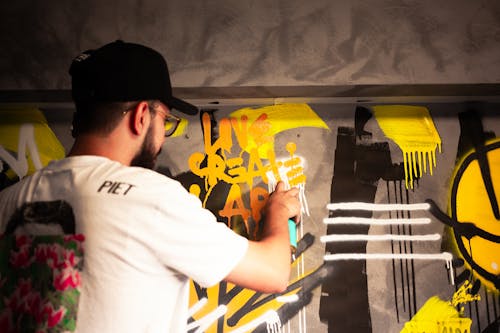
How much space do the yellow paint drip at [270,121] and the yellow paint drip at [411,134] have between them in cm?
24

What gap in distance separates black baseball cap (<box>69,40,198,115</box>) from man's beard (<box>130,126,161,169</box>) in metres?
0.09

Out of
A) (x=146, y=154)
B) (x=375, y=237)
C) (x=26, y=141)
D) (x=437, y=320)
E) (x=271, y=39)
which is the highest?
(x=271, y=39)

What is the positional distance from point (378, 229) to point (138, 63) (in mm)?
1013

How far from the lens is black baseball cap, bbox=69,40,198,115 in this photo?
89 cm

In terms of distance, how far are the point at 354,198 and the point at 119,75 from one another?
95 centimetres

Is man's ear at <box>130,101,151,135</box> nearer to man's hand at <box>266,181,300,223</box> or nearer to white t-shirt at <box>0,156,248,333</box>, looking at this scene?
white t-shirt at <box>0,156,248,333</box>

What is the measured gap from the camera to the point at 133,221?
76 cm

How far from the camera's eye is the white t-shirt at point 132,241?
0.74 meters

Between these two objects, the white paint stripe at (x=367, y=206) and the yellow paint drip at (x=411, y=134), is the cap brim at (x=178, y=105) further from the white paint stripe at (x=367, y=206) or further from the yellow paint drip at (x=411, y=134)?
the yellow paint drip at (x=411, y=134)

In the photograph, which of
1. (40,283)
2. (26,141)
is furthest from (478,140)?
(26,141)

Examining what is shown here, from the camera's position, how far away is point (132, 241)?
761 mm

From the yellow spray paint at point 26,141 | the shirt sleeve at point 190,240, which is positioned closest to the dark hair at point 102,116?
the shirt sleeve at point 190,240

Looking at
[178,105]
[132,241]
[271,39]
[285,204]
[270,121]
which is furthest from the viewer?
[270,121]

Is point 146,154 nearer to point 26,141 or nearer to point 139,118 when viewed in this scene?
point 139,118
